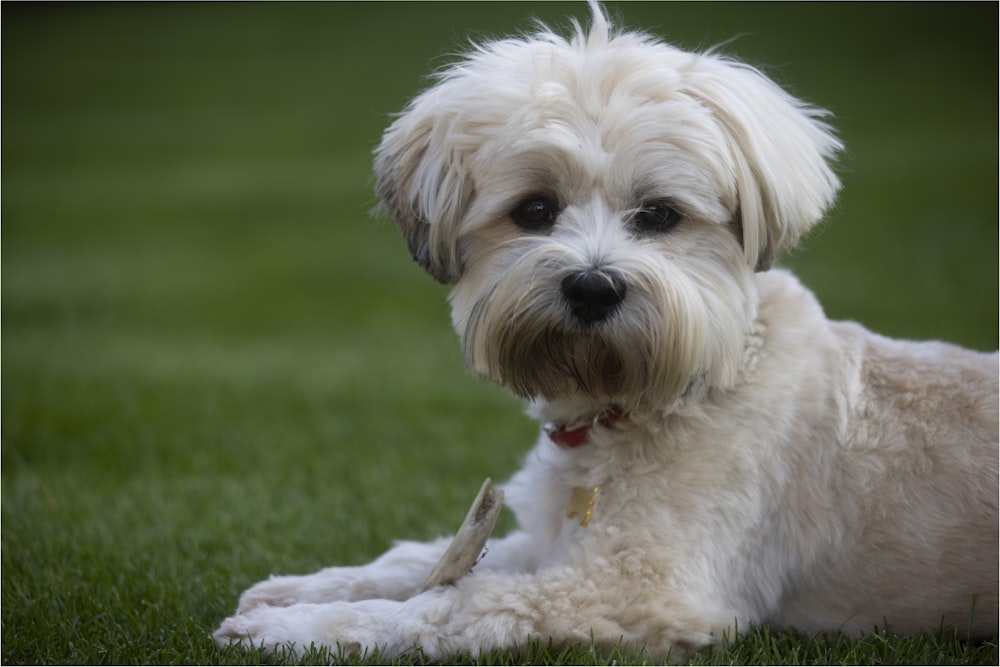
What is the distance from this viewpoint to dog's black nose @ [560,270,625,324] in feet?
11.7

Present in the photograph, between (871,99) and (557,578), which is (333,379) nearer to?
(557,578)

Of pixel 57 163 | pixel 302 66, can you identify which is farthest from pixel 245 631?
pixel 302 66

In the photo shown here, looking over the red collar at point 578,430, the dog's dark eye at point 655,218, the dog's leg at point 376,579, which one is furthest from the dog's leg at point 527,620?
the dog's dark eye at point 655,218

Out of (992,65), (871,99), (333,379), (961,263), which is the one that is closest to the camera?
(333,379)

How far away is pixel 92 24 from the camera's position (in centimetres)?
3556

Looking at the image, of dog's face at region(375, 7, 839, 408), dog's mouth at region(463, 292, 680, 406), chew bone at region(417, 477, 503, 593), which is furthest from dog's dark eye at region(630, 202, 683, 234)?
chew bone at region(417, 477, 503, 593)

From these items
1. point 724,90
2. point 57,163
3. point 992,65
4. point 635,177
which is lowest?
point 57,163

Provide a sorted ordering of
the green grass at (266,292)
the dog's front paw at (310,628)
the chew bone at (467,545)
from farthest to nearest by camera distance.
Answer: the green grass at (266,292) < the chew bone at (467,545) < the dog's front paw at (310,628)

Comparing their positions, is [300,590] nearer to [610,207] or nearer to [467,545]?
[467,545]

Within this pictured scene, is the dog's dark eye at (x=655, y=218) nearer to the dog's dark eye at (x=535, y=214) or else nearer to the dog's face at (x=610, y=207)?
the dog's face at (x=610, y=207)

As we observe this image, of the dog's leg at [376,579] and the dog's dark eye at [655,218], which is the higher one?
the dog's dark eye at [655,218]

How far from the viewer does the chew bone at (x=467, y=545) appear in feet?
13.0

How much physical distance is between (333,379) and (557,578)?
5.97 meters

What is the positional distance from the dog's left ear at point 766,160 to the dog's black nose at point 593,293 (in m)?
0.52
